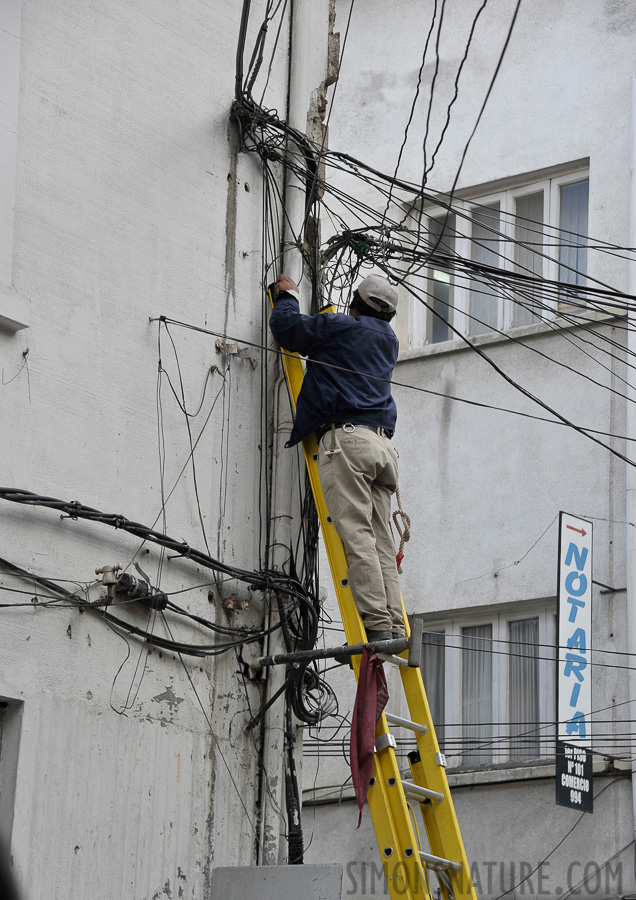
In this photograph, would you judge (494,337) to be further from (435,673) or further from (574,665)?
(574,665)

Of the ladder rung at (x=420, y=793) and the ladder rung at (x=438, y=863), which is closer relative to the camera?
the ladder rung at (x=438, y=863)

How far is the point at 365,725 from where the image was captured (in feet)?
22.0

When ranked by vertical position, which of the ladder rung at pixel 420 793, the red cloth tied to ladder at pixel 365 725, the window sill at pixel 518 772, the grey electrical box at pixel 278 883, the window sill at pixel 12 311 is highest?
the window sill at pixel 12 311

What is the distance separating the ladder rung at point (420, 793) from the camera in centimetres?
695

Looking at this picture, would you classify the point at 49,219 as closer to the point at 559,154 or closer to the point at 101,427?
the point at 101,427

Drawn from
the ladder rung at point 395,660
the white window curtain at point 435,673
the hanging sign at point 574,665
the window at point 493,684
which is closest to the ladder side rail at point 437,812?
the ladder rung at point 395,660

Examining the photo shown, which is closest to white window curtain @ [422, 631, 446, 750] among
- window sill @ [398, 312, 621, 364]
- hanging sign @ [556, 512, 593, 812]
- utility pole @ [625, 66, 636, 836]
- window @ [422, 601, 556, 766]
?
window @ [422, 601, 556, 766]

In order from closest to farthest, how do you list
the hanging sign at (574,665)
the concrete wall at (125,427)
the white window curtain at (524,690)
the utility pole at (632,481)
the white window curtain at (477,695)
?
the concrete wall at (125,427), the hanging sign at (574,665), the utility pole at (632,481), the white window curtain at (524,690), the white window curtain at (477,695)

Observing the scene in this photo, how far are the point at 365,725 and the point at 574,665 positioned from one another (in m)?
7.00

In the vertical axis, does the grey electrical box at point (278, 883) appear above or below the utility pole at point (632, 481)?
below

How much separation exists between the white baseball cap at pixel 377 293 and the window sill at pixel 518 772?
686 cm

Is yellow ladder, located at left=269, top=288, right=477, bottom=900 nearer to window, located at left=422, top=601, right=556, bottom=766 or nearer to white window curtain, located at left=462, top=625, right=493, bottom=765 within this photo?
window, located at left=422, top=601, right=556, bottom=766

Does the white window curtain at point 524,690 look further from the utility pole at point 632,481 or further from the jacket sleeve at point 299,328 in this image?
the jacket sleeve at point 299,328

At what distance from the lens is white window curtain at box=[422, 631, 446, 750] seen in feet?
48.6
